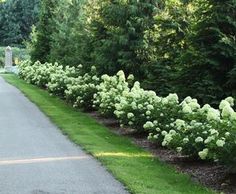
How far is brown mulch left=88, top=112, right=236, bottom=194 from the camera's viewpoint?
8019mm

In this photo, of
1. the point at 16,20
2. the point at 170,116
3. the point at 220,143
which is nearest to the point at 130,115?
the point at 170,116

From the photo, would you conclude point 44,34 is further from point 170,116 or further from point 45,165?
point 45,165

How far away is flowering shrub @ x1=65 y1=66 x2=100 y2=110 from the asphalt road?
11.7ft

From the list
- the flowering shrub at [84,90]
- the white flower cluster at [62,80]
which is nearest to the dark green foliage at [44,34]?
the white flower cluster at [62,80]

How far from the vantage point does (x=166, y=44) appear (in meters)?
16.4

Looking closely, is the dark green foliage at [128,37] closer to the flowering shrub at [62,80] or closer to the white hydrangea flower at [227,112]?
the flowering shrub at [62,80]

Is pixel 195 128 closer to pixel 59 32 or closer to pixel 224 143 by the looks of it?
pixel 224 143

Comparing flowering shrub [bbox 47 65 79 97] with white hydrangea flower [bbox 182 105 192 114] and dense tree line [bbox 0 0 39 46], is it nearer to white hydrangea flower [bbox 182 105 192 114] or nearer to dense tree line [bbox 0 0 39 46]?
white hydrangea flower [bbox 182 105 192 114]

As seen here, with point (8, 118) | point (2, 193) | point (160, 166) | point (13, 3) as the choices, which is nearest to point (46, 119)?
point (8, 118)

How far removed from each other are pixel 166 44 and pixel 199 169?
308 inches

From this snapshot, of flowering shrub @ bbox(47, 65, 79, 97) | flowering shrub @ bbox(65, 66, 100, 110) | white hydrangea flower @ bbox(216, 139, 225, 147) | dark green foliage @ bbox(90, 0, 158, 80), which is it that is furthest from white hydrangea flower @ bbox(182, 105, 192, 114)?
flowering shrub @ bbox(47, 65, 79, 97)

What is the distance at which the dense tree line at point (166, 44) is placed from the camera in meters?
12.3

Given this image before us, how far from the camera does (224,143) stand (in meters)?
7.70

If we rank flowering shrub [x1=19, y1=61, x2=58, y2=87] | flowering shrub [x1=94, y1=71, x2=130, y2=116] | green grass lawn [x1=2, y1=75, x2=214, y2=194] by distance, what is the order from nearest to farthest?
green grass lawn [x1=2, y1=75, x2=214, y2=194] → flowering shrub [x1=94, y1=71, x2=130, y2=116] → flowering shrub [x1=19, y1=61, x2=58, y2=87]
